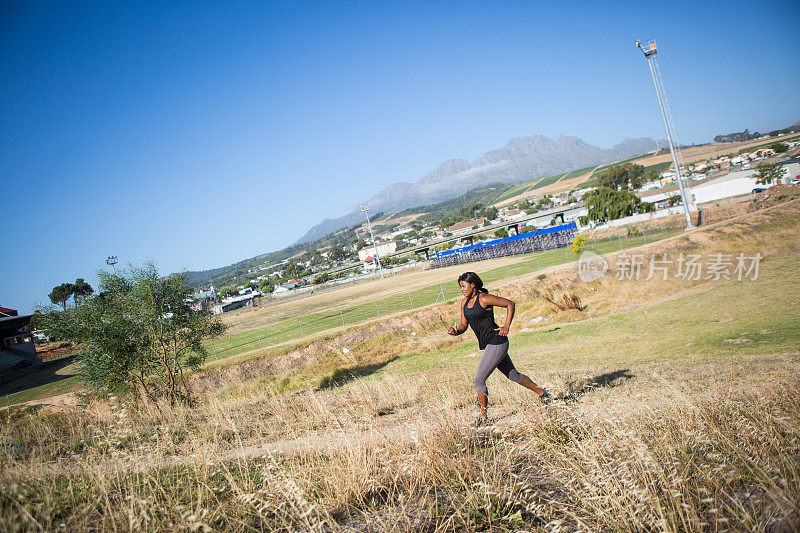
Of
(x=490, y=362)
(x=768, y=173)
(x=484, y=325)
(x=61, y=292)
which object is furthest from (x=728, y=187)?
(x=61, y=292)

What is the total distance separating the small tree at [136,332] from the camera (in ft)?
37.4

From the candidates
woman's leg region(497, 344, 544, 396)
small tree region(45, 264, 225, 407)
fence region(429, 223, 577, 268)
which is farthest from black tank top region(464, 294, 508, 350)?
fence region(429, 223, 577, 268)

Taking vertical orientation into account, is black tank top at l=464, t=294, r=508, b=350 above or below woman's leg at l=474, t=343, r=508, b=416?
above

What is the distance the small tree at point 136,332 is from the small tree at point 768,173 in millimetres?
75604

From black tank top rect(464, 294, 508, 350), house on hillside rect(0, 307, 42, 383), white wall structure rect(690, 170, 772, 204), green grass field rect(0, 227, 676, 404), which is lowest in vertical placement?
white wall structure rect(690, 170, 772, 204)

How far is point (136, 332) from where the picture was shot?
11.8 m

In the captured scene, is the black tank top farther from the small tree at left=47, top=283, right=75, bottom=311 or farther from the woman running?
the small tree at left=47, top=283, right=75, bottom=311

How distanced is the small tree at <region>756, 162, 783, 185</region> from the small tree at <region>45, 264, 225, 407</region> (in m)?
75.6

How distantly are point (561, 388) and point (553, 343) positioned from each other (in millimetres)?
9417

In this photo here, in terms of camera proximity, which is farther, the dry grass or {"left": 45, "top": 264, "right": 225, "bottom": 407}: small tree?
{"left": 45, "top": 264, "right": 225, "bottom": 407}: small tree

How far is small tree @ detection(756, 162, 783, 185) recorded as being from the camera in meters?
58.0

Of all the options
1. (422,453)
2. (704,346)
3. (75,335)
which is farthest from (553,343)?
(75,335)

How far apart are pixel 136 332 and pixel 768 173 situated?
257ft

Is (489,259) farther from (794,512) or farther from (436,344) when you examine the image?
(794,512)
